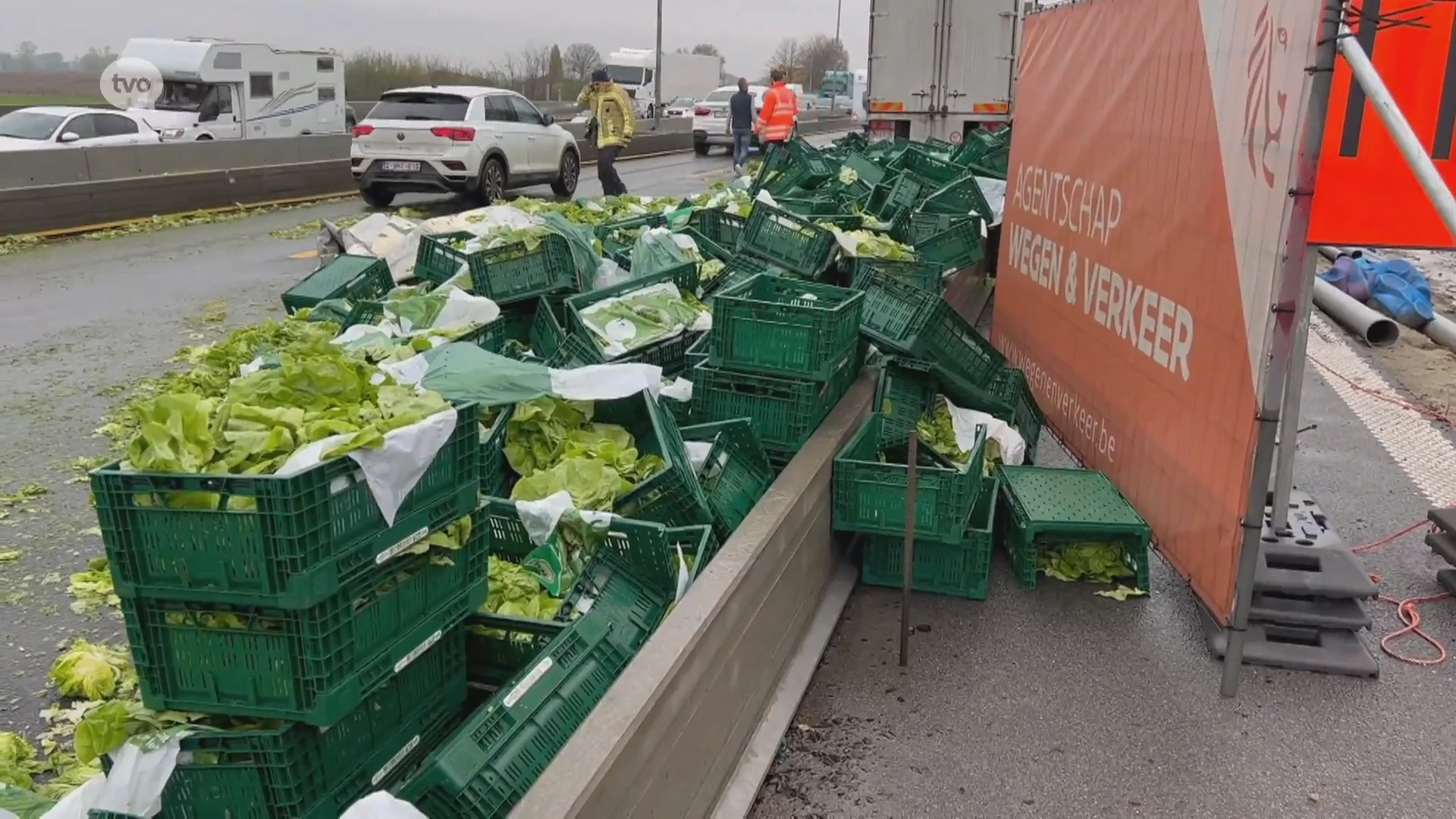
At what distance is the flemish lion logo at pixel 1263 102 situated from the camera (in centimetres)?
425

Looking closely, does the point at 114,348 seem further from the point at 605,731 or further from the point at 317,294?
the point at 605,731

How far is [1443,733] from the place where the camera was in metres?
4.30

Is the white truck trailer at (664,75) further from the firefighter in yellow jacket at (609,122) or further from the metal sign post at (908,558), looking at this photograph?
the metal sign post at (908,558)

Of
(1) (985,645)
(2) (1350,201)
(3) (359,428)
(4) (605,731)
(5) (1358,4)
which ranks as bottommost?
(1) (985,645)

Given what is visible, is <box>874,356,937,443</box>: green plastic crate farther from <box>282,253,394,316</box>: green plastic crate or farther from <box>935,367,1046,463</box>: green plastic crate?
<box>282,253,394,316</box>: green plastic crate

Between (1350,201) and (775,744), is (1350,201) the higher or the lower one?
the higher one

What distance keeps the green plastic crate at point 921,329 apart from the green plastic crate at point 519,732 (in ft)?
10.6

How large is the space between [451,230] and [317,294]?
6.03 ft

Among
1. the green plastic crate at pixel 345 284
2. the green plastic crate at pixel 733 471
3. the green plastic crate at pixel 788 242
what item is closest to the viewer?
the green plastic crate at pixel 733 471

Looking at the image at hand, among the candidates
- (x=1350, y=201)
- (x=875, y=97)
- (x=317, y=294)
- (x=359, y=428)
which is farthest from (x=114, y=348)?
(x=875, y=97)

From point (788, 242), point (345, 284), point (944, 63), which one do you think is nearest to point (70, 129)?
point (944, 63)

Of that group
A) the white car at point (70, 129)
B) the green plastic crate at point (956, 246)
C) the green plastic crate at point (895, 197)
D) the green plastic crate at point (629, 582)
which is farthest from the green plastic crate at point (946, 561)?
the white car at point (70, 129)

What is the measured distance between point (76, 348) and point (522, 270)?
15.6ft

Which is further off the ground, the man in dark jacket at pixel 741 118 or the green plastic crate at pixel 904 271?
the man in dark jacket at pixel 741 118
